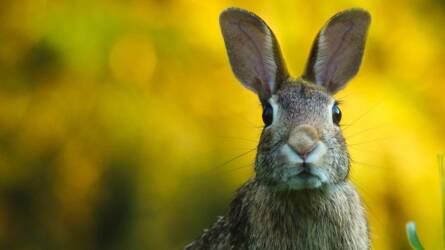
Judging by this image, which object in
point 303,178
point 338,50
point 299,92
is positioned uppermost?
point 338,50

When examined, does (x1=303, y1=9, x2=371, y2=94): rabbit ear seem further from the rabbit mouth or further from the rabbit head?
the rabbit mouth

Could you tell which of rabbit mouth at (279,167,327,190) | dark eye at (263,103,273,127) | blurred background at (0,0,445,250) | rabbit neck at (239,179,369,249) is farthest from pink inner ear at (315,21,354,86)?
blurred background at (0,0,445,250)

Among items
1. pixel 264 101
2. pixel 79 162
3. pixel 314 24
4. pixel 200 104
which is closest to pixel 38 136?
pixel 79 162

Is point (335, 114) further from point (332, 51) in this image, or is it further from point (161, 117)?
point (161, 117)

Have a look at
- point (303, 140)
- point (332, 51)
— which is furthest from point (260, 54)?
point (303, 140)

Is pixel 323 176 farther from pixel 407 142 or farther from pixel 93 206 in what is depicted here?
pixel 93 206

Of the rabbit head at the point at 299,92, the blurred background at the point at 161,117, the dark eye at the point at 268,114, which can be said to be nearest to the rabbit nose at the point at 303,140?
the rabbit head at the point at 299,92
